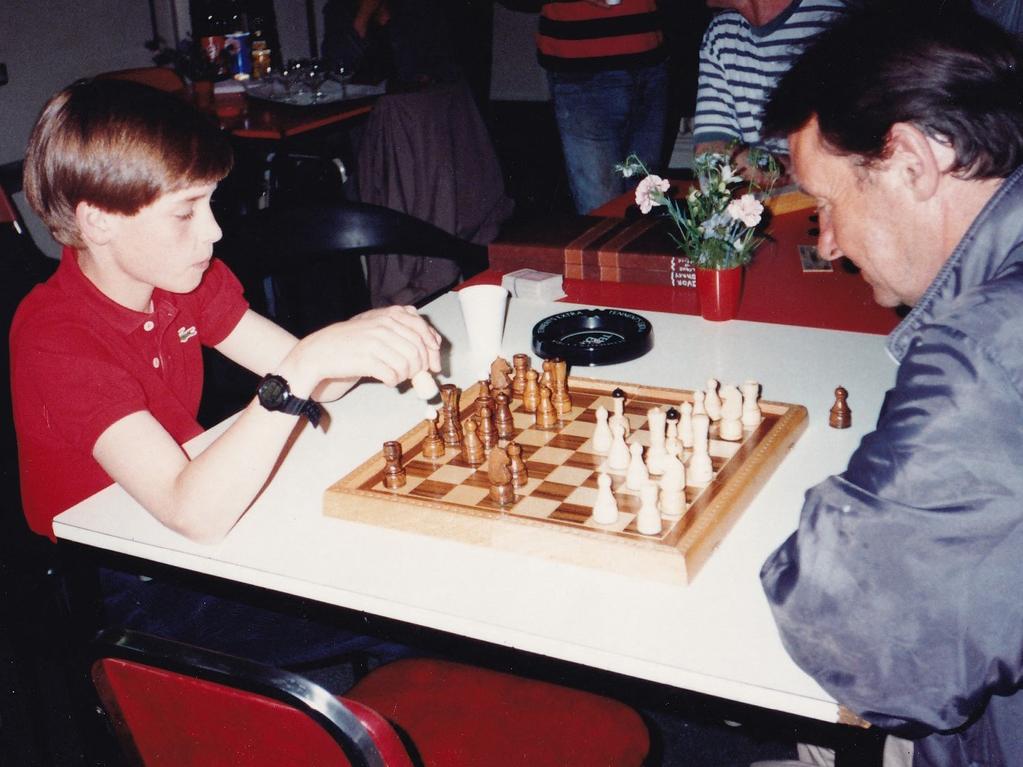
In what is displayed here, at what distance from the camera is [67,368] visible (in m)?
1.51

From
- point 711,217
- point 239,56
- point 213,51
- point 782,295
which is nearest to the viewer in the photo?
point 711,217

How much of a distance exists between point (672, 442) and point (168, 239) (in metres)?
0.87

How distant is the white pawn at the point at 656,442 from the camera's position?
1410 mm

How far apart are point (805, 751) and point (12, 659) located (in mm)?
1976

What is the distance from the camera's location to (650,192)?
208 centimetres

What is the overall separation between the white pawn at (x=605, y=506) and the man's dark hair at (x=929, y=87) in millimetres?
507

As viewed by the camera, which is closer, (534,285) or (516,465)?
(516,465)

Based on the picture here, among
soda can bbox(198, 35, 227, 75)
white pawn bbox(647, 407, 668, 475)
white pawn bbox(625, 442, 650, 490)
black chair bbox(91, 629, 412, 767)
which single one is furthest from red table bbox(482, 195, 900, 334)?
soda can bbox(198, 35, 227, 75)

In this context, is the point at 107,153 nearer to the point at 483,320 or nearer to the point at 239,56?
the point at 483,320

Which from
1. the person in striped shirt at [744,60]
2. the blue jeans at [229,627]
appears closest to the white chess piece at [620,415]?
the blue jeans at [229,627]

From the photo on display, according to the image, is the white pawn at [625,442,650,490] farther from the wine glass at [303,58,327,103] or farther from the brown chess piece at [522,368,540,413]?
the wine glass at [303,58,327,103]

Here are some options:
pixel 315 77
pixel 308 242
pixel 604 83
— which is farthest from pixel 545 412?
pixel 315 77

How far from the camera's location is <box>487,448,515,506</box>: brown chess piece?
1.34 meters

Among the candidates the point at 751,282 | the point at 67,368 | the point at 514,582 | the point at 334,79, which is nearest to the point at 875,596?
the point at 514,582
